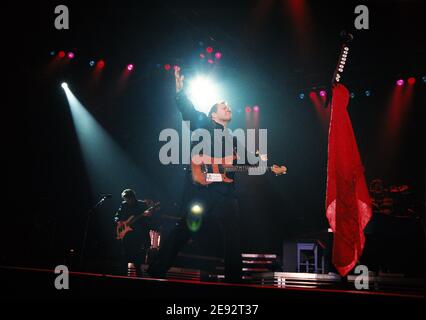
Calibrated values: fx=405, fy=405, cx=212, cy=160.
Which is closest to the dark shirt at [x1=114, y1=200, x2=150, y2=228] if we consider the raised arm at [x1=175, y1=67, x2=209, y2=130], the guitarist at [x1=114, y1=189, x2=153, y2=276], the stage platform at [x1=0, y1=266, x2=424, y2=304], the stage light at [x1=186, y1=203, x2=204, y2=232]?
the guitarist at [x1=114, y1=189, x2=153, y2=276]

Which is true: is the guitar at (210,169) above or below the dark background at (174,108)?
below

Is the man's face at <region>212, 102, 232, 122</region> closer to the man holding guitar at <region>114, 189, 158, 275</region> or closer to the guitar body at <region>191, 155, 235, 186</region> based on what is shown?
the guitar body at <region>191, 155, 235, 186</region>

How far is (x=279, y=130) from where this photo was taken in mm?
11836

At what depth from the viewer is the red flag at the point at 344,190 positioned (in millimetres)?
5039

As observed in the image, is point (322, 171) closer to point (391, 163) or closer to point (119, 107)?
point (391, 163)

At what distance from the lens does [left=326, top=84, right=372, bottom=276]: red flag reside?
5.04 metres

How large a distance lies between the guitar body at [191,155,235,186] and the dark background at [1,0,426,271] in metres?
4.32

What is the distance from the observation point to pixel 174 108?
11820mm

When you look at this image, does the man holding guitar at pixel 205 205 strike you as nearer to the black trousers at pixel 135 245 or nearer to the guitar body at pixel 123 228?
the black trousers at pixel 135 245

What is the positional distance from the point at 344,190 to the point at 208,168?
1.84 meters

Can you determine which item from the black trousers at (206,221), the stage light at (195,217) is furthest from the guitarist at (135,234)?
the stage light at (195,217)

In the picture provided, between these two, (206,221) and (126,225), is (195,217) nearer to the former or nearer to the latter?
(206,221)

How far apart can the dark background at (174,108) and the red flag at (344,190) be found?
237 centimetres
